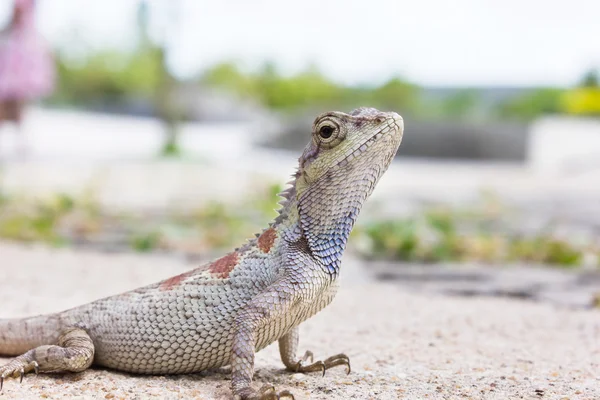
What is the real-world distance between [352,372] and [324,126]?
141 centimetres

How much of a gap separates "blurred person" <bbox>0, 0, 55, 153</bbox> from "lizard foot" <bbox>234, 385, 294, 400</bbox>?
12.1 metres

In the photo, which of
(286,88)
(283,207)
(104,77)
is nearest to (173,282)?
(283,207)

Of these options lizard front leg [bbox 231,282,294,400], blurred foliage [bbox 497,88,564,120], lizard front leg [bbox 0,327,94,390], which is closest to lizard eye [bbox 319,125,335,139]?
lizard front leg [bbox 231,282,294,400]

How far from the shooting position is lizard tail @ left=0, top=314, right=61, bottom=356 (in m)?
3.80

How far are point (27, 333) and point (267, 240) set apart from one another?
1.36 meters

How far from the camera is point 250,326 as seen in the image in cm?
333

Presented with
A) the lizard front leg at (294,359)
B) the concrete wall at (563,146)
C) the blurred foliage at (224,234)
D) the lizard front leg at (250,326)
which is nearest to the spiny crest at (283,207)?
the lizard front leg at (250,326)

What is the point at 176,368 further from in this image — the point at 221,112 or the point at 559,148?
the point at 221,112

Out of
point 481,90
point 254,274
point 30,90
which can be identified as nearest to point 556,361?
point 254,274

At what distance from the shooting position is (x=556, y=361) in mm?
4473

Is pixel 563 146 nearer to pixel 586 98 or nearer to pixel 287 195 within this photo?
pixel 586 98

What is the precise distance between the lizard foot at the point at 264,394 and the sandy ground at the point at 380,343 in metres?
0.19

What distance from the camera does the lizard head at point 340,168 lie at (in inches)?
136

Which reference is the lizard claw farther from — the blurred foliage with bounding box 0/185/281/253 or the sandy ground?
the blurred foliage with bounding box 0/185/281/253
